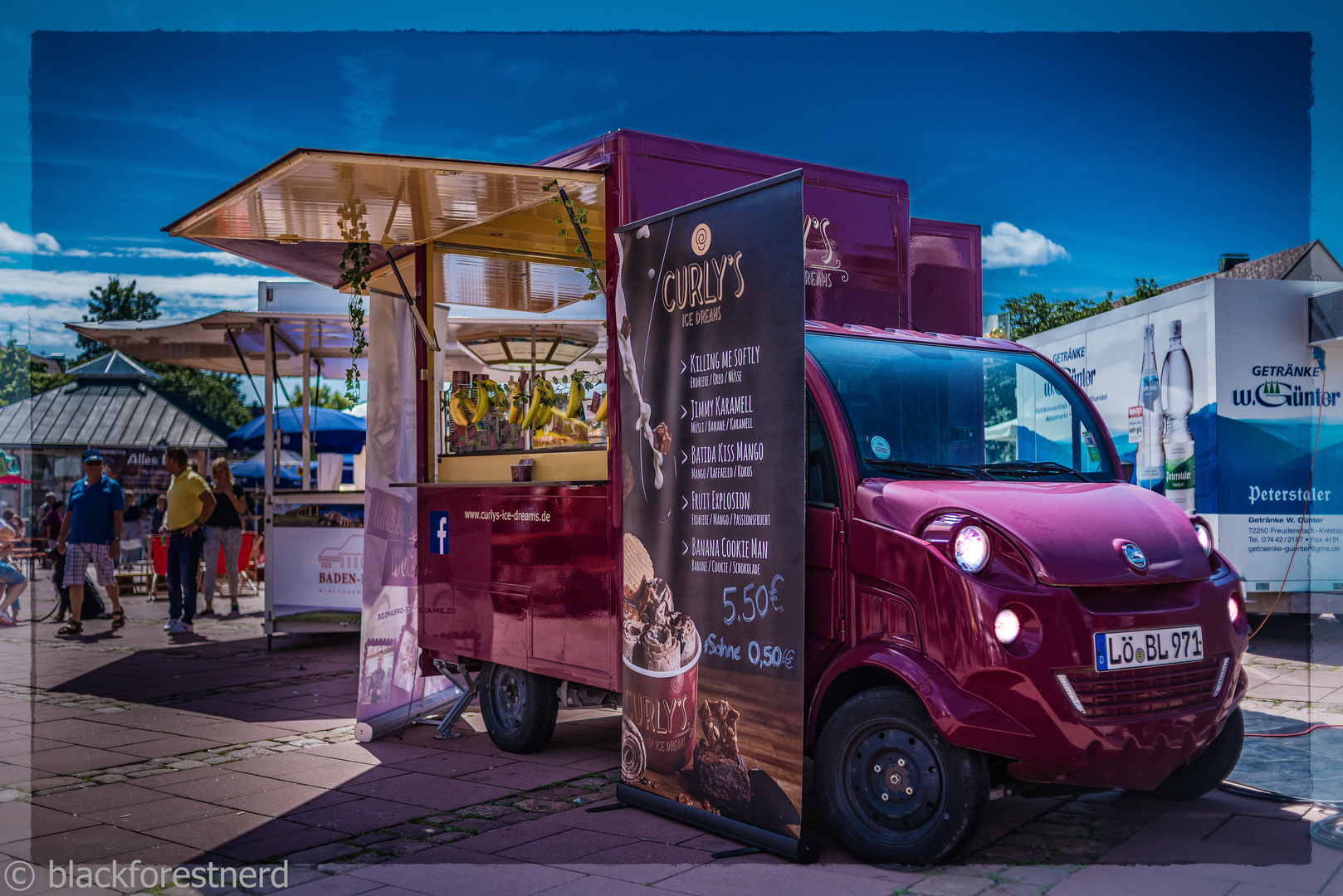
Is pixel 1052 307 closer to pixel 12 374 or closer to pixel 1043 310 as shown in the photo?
pixel 1043 310

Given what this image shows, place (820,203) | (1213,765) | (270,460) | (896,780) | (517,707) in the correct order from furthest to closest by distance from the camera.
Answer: (270,460)
(517,707)
(820,203)
(1213,765)
(896,780)

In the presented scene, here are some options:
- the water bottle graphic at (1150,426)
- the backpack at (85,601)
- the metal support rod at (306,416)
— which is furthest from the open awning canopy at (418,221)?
the backpack at (85,601)

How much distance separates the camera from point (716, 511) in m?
4.74

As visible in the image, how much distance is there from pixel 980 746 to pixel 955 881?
1.81ft

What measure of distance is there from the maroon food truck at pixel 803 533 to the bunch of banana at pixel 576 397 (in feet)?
0.12

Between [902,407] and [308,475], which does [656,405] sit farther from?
[308,475]

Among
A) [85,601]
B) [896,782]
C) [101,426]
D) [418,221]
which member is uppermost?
[101,426]

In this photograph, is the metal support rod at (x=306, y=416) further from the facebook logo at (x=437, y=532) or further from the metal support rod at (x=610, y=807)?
the metal support rod at (x=610, y=807)

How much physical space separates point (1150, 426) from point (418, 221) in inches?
277

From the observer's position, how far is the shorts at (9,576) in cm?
1305

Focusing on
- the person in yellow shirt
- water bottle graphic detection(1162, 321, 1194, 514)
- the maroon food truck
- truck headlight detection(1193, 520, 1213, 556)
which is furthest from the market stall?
truck headlight detection(1193, 520, 1213, 556)

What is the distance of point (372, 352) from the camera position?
736 cm

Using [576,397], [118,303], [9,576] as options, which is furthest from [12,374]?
[576,397]

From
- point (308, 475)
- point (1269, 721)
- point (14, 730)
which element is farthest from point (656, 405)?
point (308, 475)
